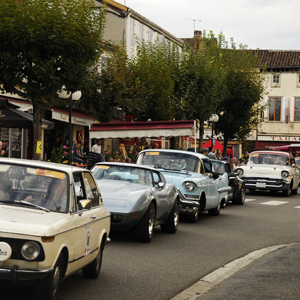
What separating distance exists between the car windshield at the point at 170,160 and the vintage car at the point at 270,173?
41.4 feet

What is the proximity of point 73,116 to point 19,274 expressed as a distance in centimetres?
2937

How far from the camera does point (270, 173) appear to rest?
3056 cm

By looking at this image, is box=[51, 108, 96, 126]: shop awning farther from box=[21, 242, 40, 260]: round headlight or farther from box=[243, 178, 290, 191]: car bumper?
box=[21, 242, 40, 260]: round headlight

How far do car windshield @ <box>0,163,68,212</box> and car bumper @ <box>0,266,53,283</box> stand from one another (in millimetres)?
971

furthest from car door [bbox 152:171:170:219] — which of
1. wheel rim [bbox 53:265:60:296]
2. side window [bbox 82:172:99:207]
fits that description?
wheel rim [bbox 53:265:60:296]

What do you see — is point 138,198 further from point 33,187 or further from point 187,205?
point 33,187

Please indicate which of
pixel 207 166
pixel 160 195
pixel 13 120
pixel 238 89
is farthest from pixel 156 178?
pixel 238 89

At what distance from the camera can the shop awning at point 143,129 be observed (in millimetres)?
26250

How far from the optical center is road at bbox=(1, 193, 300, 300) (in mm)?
8469

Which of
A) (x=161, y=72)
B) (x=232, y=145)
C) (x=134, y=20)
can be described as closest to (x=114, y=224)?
(x=161, y=72)

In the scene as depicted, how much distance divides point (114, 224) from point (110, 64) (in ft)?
71.3

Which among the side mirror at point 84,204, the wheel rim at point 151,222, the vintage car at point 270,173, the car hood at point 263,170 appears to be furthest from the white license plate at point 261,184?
the side mirror at point 84,204

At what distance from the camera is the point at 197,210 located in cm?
1733

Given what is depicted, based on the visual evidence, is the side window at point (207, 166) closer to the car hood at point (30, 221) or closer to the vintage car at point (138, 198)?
the vintage car at point (138, 198)
